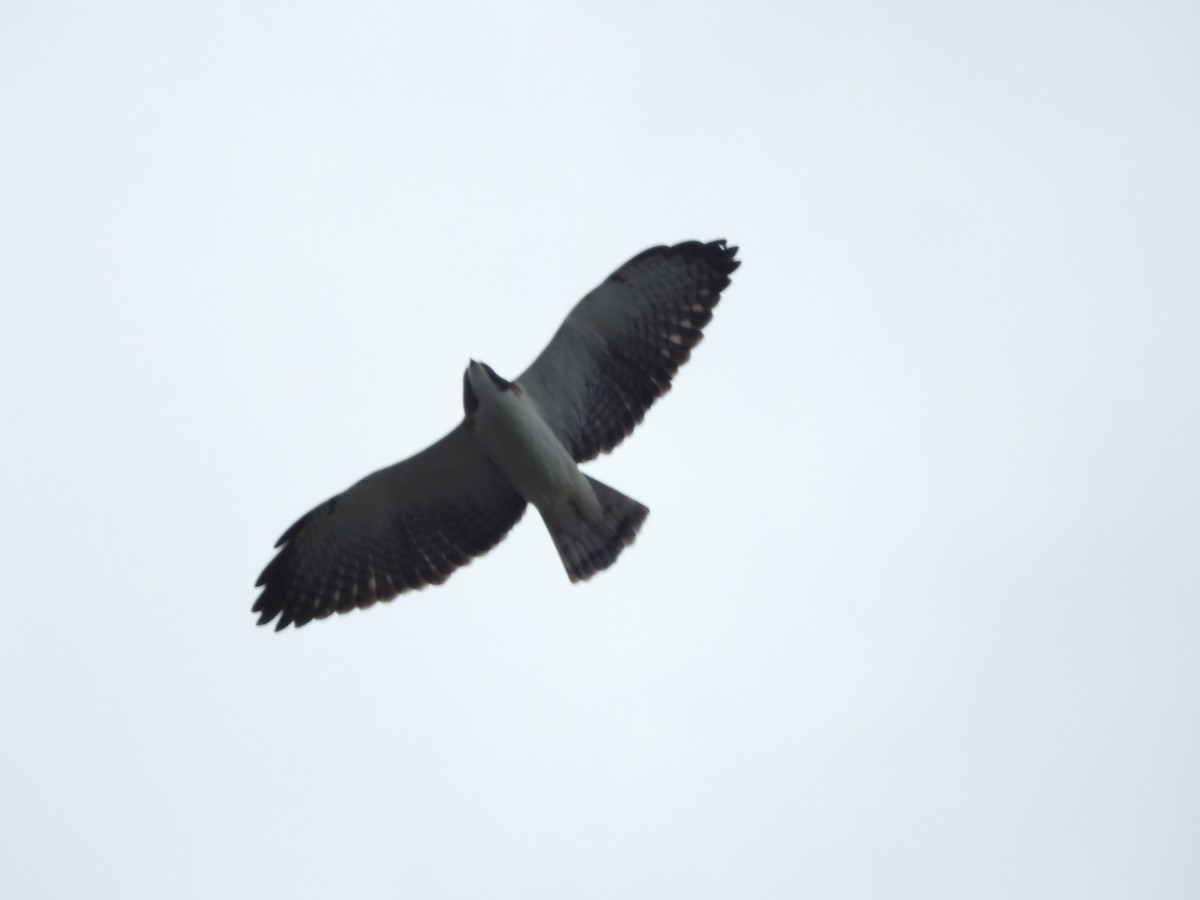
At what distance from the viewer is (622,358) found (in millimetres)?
8570

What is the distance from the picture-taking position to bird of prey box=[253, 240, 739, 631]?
8.45 metres

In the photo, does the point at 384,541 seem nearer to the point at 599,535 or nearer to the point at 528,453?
the point at 528,453

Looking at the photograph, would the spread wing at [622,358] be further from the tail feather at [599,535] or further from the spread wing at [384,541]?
the spread wing at [384,541]

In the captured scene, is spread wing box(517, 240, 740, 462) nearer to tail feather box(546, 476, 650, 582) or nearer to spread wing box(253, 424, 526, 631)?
tail feather box(546, 476, 650, 582)

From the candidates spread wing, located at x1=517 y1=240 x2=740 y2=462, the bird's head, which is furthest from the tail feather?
the bird's head

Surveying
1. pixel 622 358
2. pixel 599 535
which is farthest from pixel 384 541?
pixel 622 358

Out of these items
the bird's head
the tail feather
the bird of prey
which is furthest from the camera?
the tail feather

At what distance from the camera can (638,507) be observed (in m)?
8.69

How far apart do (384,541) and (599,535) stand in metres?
1.49

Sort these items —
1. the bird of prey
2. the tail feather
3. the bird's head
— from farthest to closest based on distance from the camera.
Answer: the tail feather → the bird of prey → the bird's head

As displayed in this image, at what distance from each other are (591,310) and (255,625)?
3.19m

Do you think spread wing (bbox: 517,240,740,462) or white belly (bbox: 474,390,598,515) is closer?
→ white belly (bbox: 474,390,598,515)

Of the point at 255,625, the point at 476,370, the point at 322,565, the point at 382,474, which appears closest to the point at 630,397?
the point at 476,370

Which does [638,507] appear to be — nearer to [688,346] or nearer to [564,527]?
[564,527]
